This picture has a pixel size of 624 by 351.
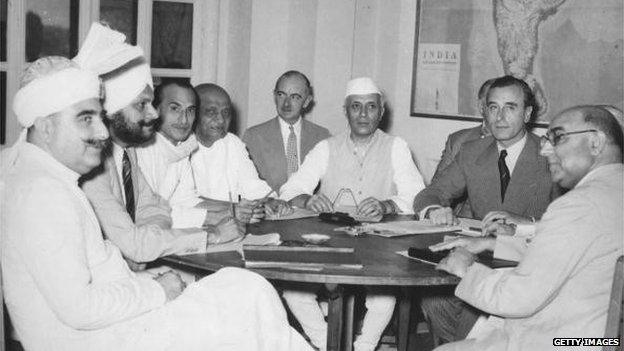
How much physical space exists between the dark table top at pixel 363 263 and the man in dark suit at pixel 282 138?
1.97m

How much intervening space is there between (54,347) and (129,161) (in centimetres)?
121

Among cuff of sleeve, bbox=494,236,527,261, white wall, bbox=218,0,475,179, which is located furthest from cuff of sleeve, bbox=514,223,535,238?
white wall, bbox=218,0,475,179

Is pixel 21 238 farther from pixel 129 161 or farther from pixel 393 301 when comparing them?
pixel 393 301

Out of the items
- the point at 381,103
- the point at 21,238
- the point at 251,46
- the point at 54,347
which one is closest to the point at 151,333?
the point at 54,347

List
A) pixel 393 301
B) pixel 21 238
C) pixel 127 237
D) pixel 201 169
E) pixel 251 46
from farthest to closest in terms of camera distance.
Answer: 1. pixel 251 46
2. pixel 201 169
3. pixel 393 301
4. pixel 127 237
5. pixel 21 238

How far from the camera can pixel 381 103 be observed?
4797mm

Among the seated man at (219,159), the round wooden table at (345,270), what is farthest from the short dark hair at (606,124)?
the seated man at (219,159)

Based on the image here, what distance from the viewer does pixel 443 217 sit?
11.6ft

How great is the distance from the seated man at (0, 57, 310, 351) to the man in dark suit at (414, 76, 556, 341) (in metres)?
1.71

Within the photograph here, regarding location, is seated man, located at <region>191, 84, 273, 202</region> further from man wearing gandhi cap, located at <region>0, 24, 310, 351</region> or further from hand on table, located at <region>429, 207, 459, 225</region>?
man wearing gandhi cap, located at <region>0, 24, 310, 351</region>

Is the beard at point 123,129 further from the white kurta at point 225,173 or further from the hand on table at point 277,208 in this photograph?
the white kurta at point 225,173

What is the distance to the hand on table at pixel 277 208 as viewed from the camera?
12.2 feet

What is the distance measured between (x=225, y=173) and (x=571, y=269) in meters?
2.99

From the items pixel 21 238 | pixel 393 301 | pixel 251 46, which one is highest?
pixel 251 46
